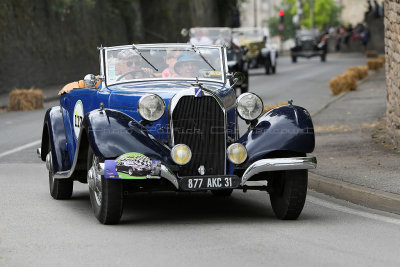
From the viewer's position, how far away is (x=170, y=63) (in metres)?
10.2

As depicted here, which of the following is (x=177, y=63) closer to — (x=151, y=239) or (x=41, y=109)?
(x=151, y=239)

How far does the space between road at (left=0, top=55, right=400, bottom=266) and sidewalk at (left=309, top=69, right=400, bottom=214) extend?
0.66ft

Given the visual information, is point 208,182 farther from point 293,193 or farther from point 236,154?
point 293,193

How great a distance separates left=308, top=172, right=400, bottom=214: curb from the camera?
9438mm

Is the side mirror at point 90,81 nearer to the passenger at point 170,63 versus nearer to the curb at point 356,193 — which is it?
the passenger at point 170,63

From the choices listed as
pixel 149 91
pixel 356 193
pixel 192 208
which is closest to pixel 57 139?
pixel 149 91

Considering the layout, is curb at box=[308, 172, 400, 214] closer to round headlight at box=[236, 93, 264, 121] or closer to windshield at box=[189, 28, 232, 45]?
round headlight at box=[236, 93, 264, 121]

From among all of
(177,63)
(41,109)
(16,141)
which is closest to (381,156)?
(177,63)

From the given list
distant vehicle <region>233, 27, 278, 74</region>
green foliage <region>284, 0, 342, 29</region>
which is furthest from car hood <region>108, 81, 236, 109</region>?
green foliage <region>284, 0, 342, 29</region>

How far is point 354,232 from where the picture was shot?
8.20 metres

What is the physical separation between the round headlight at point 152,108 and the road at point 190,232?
0.95 m

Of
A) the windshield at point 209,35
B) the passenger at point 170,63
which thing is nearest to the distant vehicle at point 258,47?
the windshield at point 209,35

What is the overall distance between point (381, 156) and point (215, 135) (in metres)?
4.66

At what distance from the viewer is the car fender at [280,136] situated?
8703 mm
